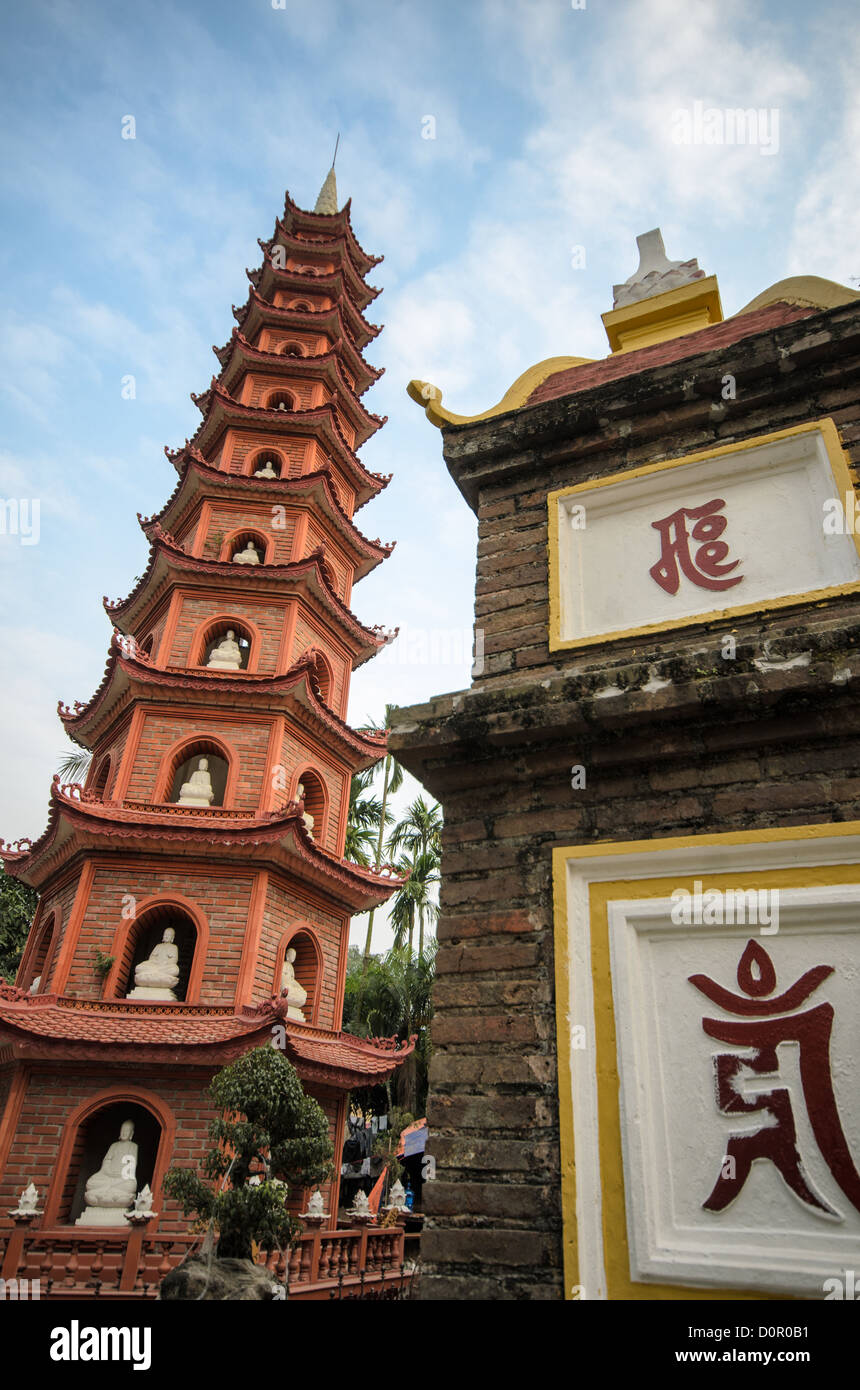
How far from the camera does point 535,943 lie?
120 inches

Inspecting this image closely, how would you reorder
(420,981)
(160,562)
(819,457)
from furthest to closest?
(420,981), (160,562), (819,457)

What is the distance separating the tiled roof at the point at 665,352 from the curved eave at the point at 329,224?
20168 millimetres

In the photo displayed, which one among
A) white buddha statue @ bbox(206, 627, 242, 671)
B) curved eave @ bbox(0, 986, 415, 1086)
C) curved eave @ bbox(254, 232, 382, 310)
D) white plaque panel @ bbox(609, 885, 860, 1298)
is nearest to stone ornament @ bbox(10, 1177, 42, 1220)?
curved eave @ bbox(0, 986, 415, 1086)

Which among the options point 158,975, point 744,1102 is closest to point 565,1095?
point 744,1102

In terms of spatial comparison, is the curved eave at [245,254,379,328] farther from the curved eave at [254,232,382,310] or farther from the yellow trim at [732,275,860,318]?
the yellow trim at [732,275,860,318]

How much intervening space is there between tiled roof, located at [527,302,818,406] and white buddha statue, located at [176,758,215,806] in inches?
388

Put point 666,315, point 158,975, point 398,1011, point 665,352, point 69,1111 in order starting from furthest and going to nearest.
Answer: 1. point 398,1011
2. point 158,975
3. point 69,1111
4. point 666,315
5. point 665,352

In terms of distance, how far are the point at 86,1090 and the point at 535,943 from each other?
9750mm

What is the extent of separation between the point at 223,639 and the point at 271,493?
10.9 ft

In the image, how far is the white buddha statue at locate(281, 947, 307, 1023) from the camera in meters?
12.3

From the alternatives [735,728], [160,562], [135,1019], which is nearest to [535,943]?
[735,728]

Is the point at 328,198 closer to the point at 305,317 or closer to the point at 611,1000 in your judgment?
the point at 305,317

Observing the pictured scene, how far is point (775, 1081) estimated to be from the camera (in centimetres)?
259
